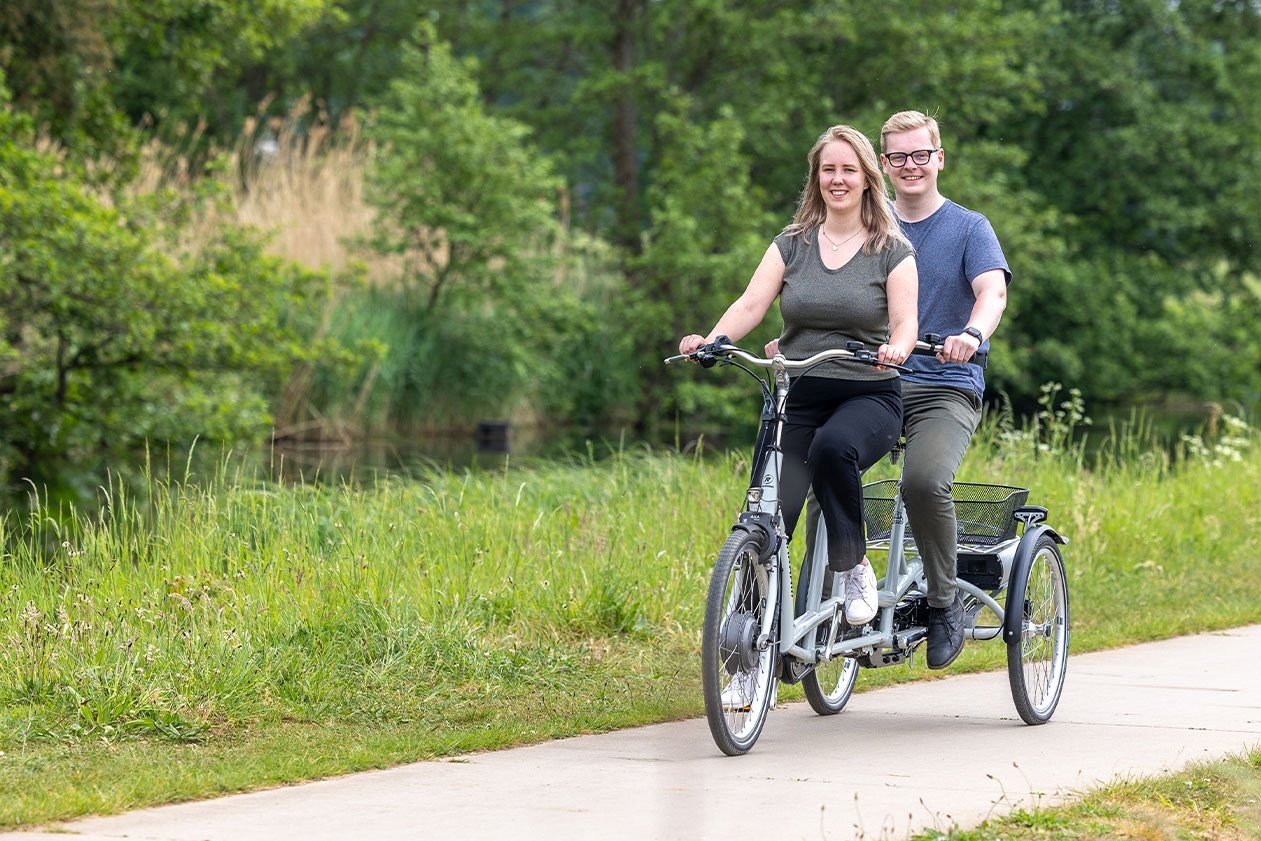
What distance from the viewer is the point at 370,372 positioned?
2216cm

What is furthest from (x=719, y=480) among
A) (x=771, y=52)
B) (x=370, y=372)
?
(x=771, y=52)

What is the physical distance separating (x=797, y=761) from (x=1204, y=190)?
28341 millimetres

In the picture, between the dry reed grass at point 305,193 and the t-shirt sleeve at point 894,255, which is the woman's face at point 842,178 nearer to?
the t-shirt sleeve at point 894,255

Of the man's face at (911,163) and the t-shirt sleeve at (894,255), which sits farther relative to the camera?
the man's face at (911,163)

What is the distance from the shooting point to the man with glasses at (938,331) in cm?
577

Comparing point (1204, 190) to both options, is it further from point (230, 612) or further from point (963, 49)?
point (230, 612)

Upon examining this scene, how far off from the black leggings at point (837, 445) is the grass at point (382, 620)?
0.91 meters

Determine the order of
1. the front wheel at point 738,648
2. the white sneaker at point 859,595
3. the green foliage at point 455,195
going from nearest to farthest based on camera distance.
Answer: the front wheel at point 738,648 < the white sneaker at point 859,595 < the green foliage at point 455,195

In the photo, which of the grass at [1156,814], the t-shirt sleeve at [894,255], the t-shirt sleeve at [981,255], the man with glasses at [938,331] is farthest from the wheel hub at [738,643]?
the t-shirt sleeve at [981,255]

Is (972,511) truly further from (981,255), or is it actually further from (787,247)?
(787,247)

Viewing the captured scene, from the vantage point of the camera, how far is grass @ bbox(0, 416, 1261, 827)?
5418 millimetres

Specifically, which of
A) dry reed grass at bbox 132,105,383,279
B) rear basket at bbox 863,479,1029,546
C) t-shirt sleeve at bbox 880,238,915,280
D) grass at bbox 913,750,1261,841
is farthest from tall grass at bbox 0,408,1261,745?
dry reed grass at bbox 132,105,383,279

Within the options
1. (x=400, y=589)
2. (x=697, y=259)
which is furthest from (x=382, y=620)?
(x=697, y=259)

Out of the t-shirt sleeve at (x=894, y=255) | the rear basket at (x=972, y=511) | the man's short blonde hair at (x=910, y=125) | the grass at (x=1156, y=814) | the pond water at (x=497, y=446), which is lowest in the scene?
the pond water at (x=497, y=446)
